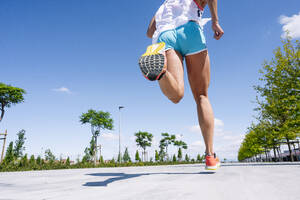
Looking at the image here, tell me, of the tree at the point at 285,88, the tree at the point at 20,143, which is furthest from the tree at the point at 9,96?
the tree at the point at 285,88

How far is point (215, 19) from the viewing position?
2.26 metres

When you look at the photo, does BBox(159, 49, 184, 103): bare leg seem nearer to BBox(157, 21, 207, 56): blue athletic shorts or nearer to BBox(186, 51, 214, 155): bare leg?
BBox(157, 21, 207, 56): blue athletic shorts

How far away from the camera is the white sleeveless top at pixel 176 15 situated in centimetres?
233

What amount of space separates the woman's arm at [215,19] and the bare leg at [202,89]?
0.24 metres

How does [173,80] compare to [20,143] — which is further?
[20,143]

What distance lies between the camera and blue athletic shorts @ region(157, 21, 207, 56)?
2232 mm

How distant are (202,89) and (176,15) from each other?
964mm

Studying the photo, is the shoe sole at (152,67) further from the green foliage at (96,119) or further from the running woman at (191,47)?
the green foliage at (96,119)

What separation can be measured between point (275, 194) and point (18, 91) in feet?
104

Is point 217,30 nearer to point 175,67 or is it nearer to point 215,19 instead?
point 215,19

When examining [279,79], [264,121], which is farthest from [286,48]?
[264,121]

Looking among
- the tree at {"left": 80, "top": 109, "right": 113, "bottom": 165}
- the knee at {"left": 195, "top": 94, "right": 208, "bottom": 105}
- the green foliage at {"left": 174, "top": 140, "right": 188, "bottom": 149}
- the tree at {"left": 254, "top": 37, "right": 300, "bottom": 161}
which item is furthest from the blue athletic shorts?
the green foliage at {"left": 174, "top": 140, "right": 188, "bottom": 149}

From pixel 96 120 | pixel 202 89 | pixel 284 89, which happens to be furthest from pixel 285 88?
pixel 96 120

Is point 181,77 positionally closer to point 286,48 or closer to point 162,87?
point 162,87
